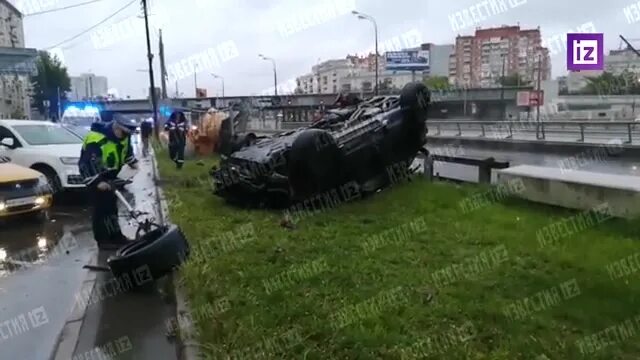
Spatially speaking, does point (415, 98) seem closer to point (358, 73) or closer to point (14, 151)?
point (14, 151)

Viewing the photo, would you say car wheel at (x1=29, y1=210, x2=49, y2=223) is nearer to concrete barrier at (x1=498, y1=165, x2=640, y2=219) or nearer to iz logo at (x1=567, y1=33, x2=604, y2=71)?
concrete barrier at (x1=498, y1=165, x2=640, y2=219)

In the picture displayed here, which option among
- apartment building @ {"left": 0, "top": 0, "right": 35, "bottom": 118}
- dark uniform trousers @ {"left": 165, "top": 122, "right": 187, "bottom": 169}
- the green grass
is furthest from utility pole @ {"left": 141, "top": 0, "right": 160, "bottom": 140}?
the green grass

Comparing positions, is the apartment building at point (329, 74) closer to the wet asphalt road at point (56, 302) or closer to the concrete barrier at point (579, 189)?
the concrete barrier at point (579, 189)

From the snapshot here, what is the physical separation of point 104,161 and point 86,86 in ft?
250

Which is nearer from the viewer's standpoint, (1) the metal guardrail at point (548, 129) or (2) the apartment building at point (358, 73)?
(1) the metal guardrail at point (548, 129)

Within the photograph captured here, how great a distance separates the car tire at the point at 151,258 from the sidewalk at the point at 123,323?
220mm

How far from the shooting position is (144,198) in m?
11.2

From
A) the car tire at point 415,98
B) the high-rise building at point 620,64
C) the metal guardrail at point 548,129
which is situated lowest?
the metal guardrail at point 548,129

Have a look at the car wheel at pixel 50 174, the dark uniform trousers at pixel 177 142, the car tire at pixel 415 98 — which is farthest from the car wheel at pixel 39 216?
the dark uniform trousers at pixel 177 142

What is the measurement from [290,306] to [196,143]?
51.6 ft

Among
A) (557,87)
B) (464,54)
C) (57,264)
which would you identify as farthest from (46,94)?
(57,264)

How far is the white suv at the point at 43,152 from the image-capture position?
1070cm

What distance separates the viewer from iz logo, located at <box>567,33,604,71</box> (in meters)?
13.8

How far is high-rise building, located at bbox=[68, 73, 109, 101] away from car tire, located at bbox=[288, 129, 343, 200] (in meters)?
72.6
